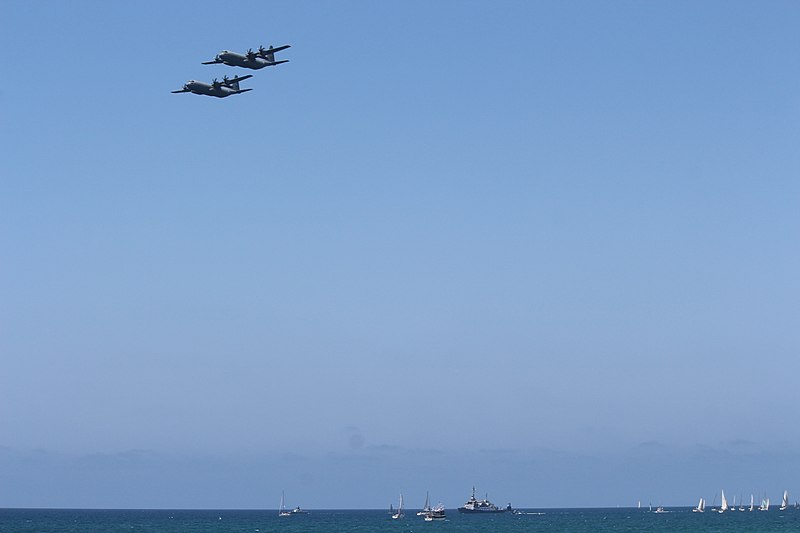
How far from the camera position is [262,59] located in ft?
431

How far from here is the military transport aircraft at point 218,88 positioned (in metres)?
132

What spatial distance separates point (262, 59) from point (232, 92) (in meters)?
5.82

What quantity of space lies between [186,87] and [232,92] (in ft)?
18.1

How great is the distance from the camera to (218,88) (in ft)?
439

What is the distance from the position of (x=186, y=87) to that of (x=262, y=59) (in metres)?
8.62

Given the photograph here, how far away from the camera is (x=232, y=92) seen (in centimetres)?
13475

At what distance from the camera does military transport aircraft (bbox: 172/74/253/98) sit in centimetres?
13169

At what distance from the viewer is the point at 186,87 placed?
131500mm
